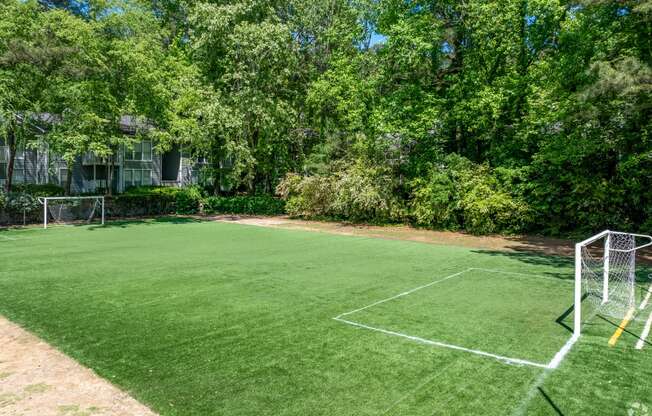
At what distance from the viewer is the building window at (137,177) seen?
120 feet

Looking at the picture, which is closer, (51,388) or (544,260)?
(51,388)

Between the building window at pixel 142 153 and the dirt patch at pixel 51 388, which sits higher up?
the building window at pixel 142 153

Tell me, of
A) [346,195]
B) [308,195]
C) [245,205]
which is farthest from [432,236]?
[245,205]

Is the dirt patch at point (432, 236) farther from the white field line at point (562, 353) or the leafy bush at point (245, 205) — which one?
the white field line at point (562, 353)

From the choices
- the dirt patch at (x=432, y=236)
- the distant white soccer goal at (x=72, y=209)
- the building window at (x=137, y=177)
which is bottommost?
the dirt patch at (x=432, y=236)

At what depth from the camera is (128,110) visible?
75.7 ft

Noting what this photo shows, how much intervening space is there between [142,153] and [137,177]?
205 cm

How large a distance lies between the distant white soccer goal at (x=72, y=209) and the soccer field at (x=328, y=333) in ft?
31.2

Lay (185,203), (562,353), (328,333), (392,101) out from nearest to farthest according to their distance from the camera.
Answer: (562,353)
(328,333)
(392,101)
(185,203)

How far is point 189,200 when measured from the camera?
28.7 metres

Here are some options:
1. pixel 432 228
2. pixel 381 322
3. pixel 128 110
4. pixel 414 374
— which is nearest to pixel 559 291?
pixel 381 322

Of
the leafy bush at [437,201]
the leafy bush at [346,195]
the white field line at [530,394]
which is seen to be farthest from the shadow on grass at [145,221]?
the white field line at [530,394]

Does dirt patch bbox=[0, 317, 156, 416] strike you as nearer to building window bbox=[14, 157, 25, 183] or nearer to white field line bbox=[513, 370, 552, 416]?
white field line bbox=[513, 370, 552, 416]

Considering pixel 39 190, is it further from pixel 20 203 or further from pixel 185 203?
pixel 185 203
